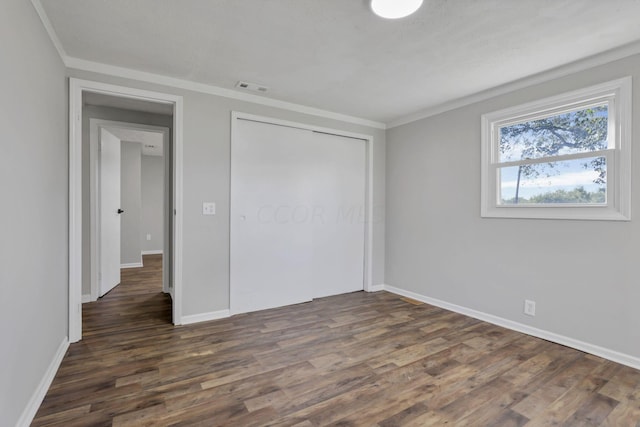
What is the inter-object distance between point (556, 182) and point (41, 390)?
13.2ft

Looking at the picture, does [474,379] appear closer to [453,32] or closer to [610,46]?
[453,32]

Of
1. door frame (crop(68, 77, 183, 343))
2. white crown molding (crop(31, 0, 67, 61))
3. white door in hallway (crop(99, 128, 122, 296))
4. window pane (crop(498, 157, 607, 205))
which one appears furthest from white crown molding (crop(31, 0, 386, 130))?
window pane (crop(498, 157, 607, 205))

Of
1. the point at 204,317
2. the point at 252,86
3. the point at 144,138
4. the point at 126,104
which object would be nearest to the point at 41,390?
the point at 204,317

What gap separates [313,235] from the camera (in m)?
3.91

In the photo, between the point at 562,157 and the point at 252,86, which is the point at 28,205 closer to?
the point at 252,86


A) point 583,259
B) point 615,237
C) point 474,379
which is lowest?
point 474,379

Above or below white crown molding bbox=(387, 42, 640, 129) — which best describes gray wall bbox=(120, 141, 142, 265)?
below

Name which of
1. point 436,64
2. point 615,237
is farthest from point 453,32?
point 615,237

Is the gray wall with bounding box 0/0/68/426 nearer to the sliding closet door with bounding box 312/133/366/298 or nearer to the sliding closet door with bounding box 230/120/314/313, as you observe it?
the sliding closet door with bounding box 230/120/314/313

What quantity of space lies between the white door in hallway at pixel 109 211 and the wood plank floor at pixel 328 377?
1.00 metres

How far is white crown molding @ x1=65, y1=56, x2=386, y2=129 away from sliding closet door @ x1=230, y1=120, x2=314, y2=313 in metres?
0.25

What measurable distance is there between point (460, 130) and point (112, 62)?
3421 millimetres

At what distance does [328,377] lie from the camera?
2.11 m

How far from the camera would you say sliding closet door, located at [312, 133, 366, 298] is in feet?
13.0
